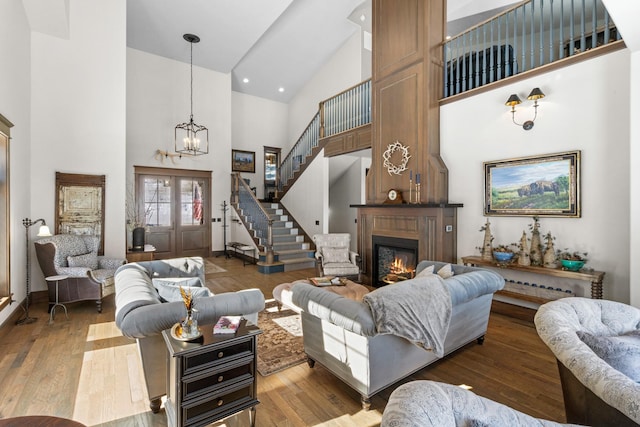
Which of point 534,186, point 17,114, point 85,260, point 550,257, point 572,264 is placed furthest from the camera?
point 85,260

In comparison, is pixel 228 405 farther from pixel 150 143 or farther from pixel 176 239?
pixel 150 143

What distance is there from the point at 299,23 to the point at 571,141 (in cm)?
706

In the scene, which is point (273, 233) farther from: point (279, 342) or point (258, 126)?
point (279, 342)

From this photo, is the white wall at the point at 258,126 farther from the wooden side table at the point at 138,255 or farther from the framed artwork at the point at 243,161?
the wooden side table at the point at 138,255

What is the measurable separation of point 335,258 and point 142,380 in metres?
3.67

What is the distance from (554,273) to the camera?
3605 millimetres

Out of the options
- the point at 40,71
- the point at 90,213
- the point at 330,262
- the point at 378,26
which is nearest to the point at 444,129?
the point at 378,26

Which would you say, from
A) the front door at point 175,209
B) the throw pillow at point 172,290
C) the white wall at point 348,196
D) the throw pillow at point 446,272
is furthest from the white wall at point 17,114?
the white wall at point 348,196

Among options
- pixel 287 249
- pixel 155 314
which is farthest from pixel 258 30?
pixel 155 314

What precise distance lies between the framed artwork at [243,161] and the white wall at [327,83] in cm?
129

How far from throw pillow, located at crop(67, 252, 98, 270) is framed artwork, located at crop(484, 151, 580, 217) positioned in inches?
237

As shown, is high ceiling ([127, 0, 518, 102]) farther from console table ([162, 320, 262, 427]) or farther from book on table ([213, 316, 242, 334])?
console table ([162, 320, 262, 427])

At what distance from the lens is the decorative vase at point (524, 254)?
3.95 m

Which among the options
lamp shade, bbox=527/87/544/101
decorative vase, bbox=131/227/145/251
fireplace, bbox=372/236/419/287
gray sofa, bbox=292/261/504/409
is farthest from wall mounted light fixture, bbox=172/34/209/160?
lamp shade, bbox=527/87/544/101
